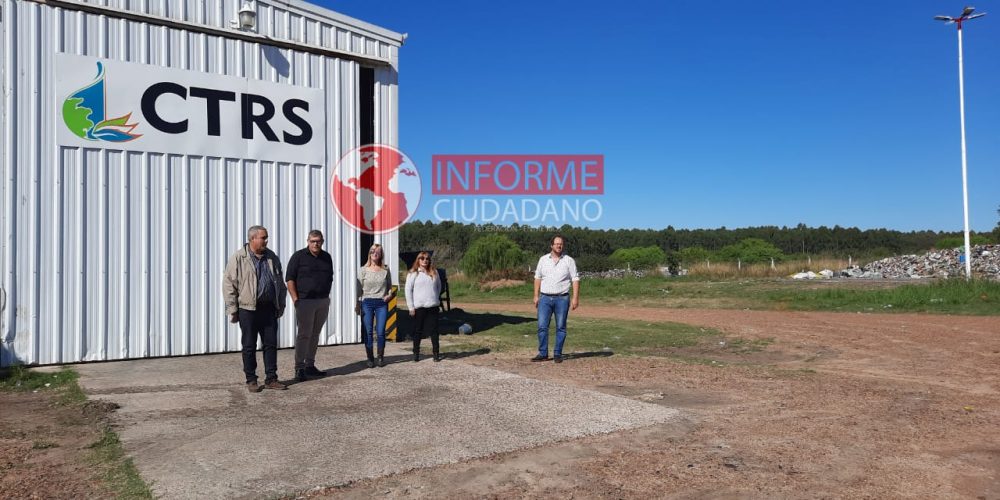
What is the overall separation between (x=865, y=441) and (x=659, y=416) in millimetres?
1676

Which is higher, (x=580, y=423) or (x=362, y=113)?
(x=362, y=113)

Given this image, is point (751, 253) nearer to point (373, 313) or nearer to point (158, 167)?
point (373, 313)

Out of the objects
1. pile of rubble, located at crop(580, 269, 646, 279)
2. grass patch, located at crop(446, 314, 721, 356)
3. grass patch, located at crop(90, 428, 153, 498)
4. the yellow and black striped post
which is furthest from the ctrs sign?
pile of rubble, located at crop(580, 269, 646, 279)

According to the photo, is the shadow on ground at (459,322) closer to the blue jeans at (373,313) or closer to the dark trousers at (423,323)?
the dark trousers at (423,323)

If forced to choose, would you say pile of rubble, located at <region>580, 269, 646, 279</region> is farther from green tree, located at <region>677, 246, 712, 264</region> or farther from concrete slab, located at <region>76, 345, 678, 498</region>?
concrete slab, located at <region>76, 345, 678, 498</region>

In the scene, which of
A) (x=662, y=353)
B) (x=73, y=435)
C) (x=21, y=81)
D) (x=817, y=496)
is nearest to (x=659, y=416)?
(x=817, y=496)

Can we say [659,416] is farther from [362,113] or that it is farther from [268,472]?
[362,113]

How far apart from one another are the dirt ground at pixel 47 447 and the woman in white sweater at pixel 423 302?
4278 millimetres

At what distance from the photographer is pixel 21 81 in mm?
9555

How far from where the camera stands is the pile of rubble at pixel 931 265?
32625 millimetres

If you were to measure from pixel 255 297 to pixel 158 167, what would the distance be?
3.95 m

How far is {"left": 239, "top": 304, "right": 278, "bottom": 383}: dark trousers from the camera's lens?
7.86m

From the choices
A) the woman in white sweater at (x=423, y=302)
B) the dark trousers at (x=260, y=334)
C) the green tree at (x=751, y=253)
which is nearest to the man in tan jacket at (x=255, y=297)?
the dark trousers at (x=260, y=334)

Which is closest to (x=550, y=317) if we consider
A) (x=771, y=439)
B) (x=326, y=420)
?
(x=326, y=420)
